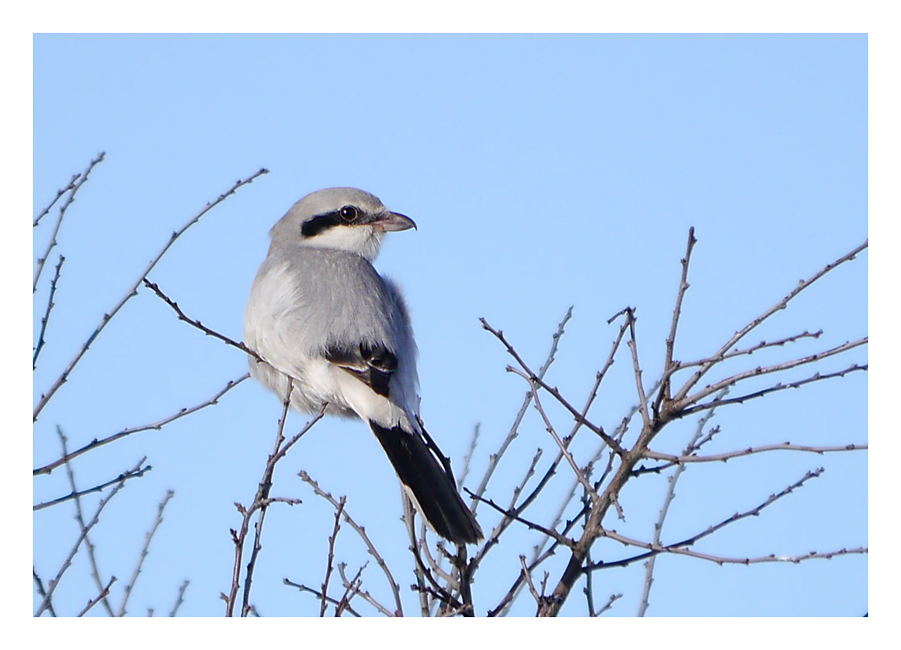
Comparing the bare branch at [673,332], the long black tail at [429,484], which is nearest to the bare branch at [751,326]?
the bare branch at [673,332]

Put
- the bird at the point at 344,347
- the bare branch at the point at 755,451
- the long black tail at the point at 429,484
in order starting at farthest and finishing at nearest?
the bird at the point at 344,347 < the long black tail at the point at 429,484 < the bare branch at the point at 755,451

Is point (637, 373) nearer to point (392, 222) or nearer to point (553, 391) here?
point (553, 391)

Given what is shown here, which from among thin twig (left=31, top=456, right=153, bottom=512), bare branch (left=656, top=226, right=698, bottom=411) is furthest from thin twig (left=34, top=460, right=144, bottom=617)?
bare branch (left=656, top=226, right=698, bottom=411)

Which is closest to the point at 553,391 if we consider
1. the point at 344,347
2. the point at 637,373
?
the point at 637,373

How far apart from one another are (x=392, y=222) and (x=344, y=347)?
0.98 meters

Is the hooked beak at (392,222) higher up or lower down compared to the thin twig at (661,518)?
higher up

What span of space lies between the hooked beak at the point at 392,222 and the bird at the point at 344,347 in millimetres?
276

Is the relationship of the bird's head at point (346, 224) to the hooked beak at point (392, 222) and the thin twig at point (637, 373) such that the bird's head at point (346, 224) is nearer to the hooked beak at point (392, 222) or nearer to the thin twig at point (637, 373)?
the hooked beak at point (392, 222)

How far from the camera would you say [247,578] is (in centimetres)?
240

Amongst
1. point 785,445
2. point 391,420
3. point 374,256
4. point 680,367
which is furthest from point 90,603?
point 374,256

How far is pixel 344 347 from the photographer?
3736 millimetres

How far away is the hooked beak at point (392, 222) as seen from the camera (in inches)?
178
